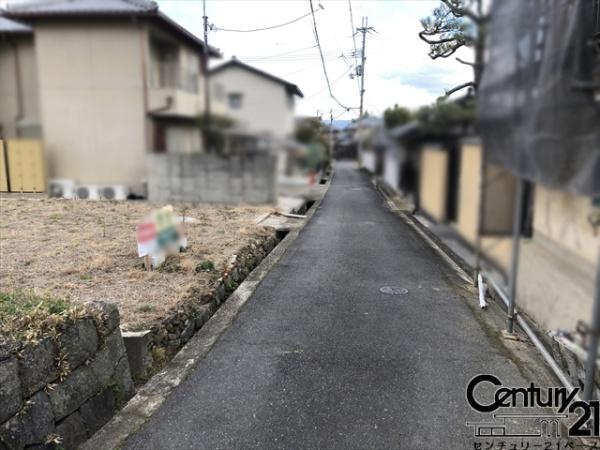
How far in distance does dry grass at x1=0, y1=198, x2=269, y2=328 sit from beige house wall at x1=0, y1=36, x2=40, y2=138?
248 centimetres

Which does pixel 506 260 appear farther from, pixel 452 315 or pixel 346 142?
pixel 452 315

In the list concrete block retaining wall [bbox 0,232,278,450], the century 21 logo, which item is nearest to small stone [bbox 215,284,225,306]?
concrete block retaining wall [bbox 0,232,278,450]

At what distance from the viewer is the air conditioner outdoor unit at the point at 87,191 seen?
3.96 ft

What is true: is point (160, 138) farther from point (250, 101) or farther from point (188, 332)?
point (188, 332)

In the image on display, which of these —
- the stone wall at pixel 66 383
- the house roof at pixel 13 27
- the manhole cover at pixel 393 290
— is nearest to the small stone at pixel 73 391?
the stone wall at pixel 66 383

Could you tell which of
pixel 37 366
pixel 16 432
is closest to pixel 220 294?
pixel 37 366

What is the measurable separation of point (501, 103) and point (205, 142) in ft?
2.79

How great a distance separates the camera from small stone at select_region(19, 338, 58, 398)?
3.29m

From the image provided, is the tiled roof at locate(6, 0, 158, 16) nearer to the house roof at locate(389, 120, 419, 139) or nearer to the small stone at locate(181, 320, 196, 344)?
the house roof at locate(389, 120, 419, 139)

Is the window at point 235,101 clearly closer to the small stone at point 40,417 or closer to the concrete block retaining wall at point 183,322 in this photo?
the small stone at point 40,417

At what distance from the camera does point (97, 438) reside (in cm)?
390

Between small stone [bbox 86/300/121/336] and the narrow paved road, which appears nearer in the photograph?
the narrow paved road

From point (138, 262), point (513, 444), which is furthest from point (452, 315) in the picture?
point (138, 262)

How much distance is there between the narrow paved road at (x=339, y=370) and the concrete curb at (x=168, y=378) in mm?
109
